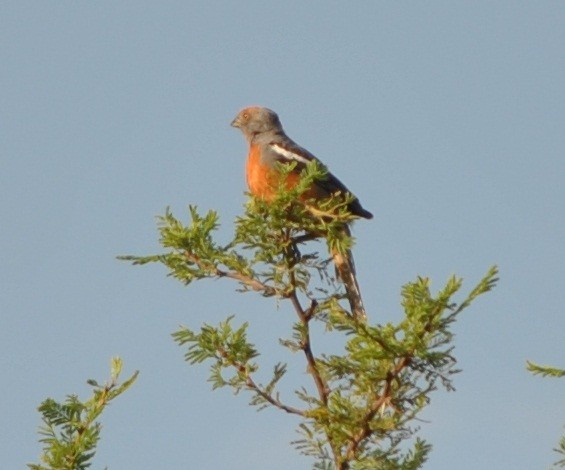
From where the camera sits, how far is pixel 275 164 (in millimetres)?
7793

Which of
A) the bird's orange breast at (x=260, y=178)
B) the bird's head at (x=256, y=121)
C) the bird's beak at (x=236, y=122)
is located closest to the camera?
the bird's orange breast at (x=260, y=178)

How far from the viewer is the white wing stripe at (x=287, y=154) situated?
30.0ft

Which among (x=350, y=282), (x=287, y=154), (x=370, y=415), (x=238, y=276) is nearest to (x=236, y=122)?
(x=287, y=154)

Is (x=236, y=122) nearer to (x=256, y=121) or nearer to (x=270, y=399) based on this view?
(x=256, y=121)

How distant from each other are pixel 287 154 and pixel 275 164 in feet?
5.00

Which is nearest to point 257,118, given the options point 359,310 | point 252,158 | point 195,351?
point 252,158

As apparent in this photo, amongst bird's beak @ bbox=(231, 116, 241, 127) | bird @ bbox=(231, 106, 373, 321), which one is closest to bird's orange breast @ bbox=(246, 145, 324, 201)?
bird @ bbox=(231, 106, 373, 321)

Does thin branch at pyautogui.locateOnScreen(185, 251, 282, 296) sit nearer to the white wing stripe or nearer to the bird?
the bird

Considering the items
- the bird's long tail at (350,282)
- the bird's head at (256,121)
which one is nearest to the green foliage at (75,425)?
the bird's long tail at (350,282)

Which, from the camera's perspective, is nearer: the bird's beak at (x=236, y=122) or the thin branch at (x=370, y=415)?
the thin branch at (x=370, y=415)

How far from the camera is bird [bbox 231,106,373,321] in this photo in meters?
7.60

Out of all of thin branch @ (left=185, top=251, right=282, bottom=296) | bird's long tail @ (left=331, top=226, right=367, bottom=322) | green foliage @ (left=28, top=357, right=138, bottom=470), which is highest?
bird's long tail @ (left=331, top=226, right=367, bottom=322)

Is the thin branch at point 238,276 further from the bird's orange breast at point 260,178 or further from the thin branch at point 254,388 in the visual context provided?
the bird's orange breast at point 260,178

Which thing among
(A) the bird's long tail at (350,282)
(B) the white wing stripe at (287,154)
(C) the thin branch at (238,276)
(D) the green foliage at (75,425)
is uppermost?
(B) the white wing stripe at (287,154)
